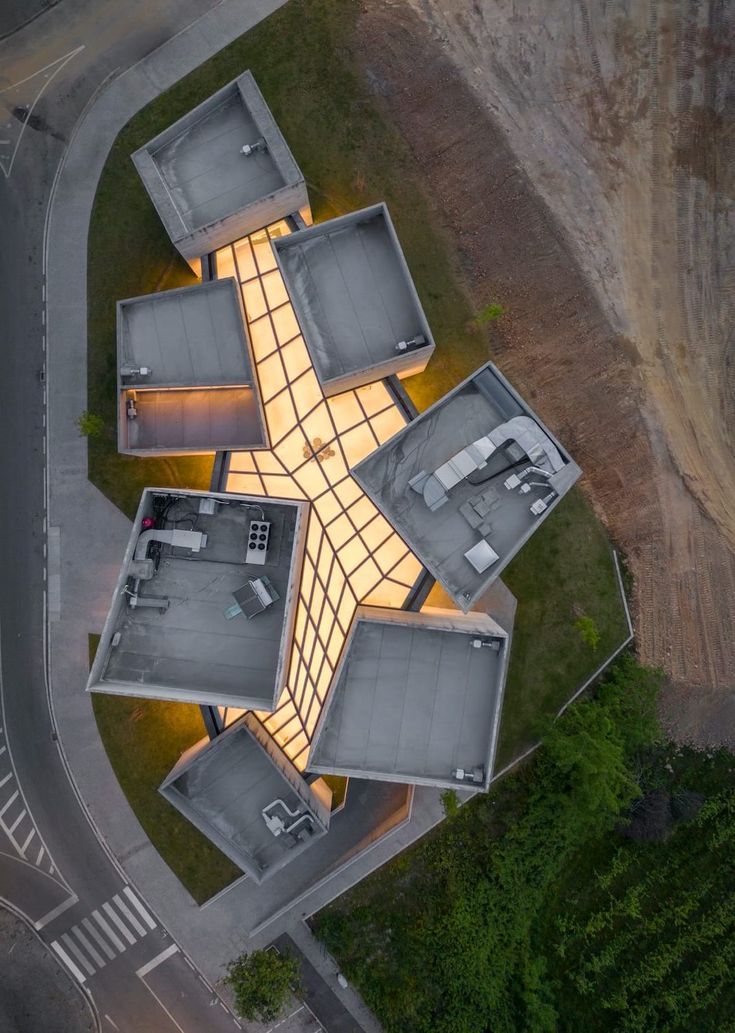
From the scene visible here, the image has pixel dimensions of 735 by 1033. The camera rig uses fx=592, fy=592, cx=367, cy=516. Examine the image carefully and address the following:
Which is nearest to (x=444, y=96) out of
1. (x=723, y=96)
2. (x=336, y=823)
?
(x=723, y=96)

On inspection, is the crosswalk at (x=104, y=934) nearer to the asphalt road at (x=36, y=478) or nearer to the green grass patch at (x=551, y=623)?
the asphalt road at (x=36, y=478)

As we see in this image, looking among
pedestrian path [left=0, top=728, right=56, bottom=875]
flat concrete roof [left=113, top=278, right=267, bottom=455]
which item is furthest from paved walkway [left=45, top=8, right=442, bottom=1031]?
flat concrete roof [left=113, top=278, right=267, bottom=455]

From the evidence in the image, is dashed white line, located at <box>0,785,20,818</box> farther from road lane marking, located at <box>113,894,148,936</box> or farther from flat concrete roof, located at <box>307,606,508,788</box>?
flat concrete roof, located at <box>307,606,508,788</box>

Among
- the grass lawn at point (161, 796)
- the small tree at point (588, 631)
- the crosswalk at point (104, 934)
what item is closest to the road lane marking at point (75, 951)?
the crosswalk at point (104, 934)

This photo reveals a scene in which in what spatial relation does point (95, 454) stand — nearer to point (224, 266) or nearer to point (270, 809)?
point (224, 266)

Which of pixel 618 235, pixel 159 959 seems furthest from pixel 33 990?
pixel 618 235

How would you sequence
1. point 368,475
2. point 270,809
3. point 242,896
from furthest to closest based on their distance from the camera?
point 242,896 < point 270,809 < point 368,475
